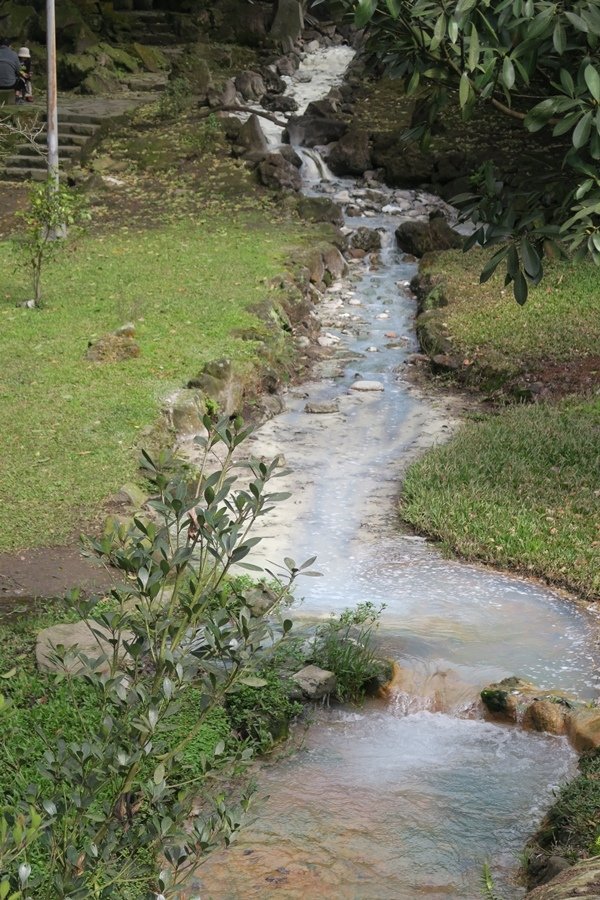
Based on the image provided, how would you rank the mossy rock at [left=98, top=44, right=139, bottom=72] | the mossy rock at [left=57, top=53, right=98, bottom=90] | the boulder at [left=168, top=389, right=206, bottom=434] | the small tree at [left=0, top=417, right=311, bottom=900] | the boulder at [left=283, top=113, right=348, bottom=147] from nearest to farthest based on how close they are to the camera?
the small tree at [left=0, top=417, right=311, bottom=900] < the boulder at [left=168, top=389, right=206, bottom=434] < the boulder at [left=283, top=113, right=348, bottom=147] < the mossy rock at [left=57, top=53, right=98, bottom=90] < the mossy rock at [left=98, top=44, right=139, bottom=72]

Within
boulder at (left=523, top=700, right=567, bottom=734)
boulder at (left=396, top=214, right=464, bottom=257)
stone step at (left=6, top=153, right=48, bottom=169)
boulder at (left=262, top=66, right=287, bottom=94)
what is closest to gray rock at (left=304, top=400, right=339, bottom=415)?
boulder at (left=523, top=700, right=567, bottom=734)

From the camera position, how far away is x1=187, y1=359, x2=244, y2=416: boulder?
10.8 meters

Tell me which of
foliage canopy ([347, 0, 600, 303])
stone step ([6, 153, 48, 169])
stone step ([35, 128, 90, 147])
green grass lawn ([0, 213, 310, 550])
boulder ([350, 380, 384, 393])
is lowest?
boulder ([350, 380, 384, 393])

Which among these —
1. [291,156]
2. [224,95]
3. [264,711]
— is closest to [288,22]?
[224,95]

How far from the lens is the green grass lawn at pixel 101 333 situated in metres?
8.43

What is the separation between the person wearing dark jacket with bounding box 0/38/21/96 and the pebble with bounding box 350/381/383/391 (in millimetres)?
11010

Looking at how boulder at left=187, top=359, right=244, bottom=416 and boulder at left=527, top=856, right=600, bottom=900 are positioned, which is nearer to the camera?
boulder at left=527, top=856, right=600, bottom=900

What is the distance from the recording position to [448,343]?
13039 millimetres

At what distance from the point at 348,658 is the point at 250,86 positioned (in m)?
21.3

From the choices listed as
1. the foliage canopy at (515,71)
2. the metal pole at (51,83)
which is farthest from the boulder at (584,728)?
the metal pole at (51,83)

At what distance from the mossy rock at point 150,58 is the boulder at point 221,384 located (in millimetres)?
18385

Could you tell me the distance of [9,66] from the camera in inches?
782

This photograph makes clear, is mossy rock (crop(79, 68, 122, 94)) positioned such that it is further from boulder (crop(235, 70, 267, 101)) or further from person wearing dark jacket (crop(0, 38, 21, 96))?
person wearing dark jacket (crop(0, 38, 21, 96))

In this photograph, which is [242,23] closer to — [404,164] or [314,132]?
[314,132]
